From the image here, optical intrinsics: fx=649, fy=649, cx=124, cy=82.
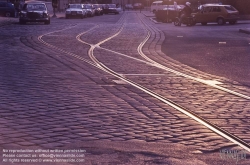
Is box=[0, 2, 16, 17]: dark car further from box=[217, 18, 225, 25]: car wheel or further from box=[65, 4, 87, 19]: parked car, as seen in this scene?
box=[217, 18, 225, 25]: car wheel

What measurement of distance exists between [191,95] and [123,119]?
285cm

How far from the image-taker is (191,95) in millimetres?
11500

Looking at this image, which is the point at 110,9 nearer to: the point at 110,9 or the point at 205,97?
the point at 110,9

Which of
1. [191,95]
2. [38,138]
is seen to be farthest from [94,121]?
[191,95]

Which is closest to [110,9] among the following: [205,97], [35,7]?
[35,7]

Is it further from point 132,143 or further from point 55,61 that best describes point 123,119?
point 55,61

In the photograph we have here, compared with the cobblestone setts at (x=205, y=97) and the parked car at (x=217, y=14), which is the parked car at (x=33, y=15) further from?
the cobblestone setts at (x=205, y=97)

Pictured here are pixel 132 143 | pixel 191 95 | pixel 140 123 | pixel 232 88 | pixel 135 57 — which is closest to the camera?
pixel 132 143

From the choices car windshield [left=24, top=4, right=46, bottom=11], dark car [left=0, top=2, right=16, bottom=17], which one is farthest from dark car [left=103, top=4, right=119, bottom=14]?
car windshield [left=24, top=4, right=46, bottom=11]

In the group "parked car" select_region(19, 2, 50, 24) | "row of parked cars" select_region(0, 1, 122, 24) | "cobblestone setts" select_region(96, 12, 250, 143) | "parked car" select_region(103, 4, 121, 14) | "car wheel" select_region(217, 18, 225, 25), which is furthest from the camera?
"parked car" select_region(103, 4, 121, 14)

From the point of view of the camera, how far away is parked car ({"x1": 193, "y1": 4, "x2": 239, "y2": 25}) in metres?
48.0

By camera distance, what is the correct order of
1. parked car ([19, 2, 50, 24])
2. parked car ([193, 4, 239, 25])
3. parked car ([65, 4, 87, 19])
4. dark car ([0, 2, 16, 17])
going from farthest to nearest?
parked car ([65, 4, 87, 19]) → dark car ([0, 2, 16, 17]) → parked car ([193, 4, 239, 25]) → parked car ([19, 2, 50, 24])

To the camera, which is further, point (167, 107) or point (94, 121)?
point (167, 107)

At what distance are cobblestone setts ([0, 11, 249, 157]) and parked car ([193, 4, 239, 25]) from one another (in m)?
33.0
